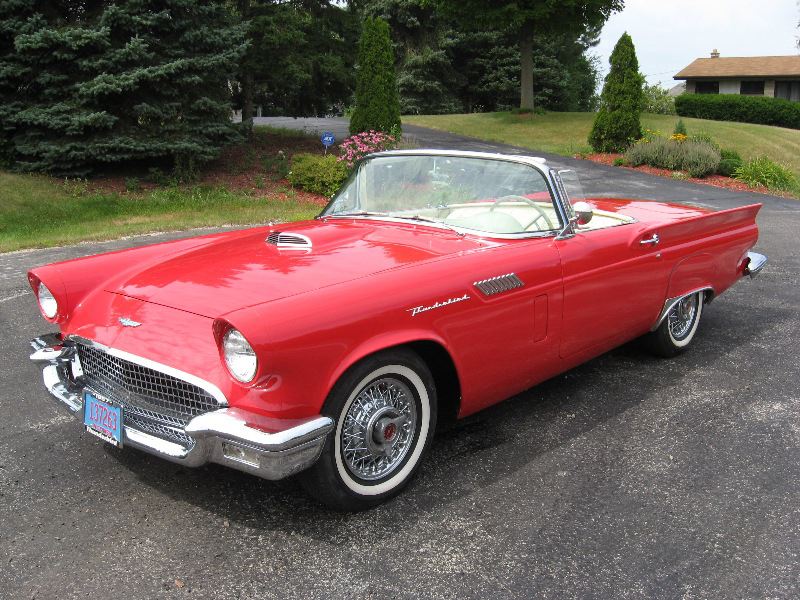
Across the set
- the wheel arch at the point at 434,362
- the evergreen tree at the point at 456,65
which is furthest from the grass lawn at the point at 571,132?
the wheel arch at the point at 434,362

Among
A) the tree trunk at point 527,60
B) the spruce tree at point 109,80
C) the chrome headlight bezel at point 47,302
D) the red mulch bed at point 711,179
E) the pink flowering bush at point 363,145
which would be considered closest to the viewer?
the chrome headlight bezel at point 47,302

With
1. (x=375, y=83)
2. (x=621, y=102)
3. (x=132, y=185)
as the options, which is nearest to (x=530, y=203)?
(x=132, y=185)

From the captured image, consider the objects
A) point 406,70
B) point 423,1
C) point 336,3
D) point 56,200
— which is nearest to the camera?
point 56,200

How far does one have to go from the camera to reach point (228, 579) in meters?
2.56

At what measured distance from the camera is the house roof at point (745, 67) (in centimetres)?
4019

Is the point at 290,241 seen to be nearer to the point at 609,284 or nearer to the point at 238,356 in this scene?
the point at 238,356

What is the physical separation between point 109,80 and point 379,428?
10.7m

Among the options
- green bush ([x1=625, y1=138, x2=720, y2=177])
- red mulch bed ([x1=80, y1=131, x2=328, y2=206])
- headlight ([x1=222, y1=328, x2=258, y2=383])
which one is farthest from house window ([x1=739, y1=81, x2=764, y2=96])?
headlight ([x1=222, y1=328, x2=258, y2=383])

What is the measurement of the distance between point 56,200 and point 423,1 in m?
19.1

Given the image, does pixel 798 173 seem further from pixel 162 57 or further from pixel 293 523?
pixel 293 523

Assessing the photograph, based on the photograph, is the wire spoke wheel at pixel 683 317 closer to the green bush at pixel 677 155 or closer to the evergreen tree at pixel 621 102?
the green bush at pixel 677 155

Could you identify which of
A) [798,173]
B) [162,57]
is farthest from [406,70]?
[162,57]

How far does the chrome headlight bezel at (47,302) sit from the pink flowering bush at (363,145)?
10621 mm

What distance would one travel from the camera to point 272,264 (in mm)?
3293
